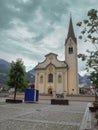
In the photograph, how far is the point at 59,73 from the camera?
61719 mm

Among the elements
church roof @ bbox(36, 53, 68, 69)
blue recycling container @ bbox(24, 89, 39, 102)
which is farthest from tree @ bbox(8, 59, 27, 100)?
church roof @ bbox(36, 53, 68, 69)

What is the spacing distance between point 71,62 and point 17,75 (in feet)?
103

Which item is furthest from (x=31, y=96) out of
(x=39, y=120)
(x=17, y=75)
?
(x=39, y=120)

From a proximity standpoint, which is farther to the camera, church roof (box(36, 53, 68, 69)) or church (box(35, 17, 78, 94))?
church roof (box(36, 53, 68, 69))

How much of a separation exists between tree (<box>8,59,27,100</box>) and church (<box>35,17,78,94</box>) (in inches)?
1018

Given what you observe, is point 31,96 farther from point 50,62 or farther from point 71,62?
point 50,62

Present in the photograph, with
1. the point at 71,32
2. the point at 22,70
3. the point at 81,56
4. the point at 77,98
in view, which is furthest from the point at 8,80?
the point at 71,32

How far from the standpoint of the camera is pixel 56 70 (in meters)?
62.6

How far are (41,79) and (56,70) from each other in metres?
5.89

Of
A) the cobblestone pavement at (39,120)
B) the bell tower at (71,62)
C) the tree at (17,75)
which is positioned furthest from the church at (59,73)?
the cobblestone pavement at (39,120)

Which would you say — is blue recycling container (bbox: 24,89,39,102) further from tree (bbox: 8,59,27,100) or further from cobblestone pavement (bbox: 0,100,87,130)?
cobblestone pavement (bbox: 0,100,87,130)

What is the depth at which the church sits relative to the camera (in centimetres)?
5938

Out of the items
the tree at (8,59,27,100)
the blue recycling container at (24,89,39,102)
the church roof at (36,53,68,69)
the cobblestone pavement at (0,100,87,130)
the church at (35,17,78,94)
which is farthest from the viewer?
the church roof at (36,53,68,69)

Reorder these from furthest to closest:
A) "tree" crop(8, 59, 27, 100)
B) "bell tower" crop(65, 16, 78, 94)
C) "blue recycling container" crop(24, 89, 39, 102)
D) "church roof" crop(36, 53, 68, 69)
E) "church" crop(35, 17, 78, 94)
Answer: "church roof" crop(36, 53, 68, 69) → "church" crop(35, 17, 78, 94) → "bell tower" crop(65, 16, 78, 94) → "blue recycling container" crop(24, 89, 39, 102) → "tree" crop(8, 59, 27, 100)
